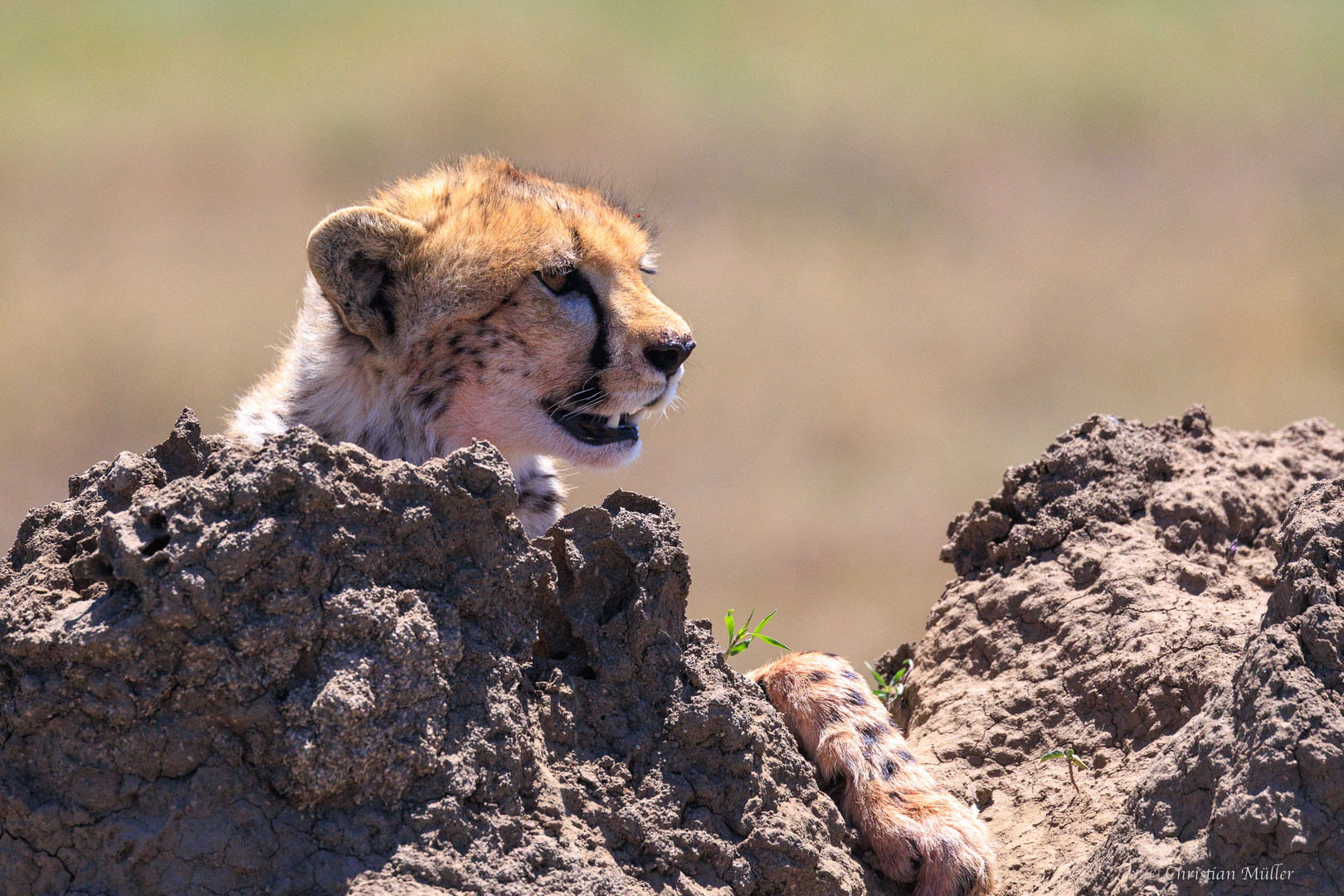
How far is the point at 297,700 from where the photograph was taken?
1.63 metres

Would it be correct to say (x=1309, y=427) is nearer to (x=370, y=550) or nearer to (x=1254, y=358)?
(x=370, y=550)

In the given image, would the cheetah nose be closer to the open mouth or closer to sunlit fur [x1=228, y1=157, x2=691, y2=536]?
sunlit fur [x1=228, y1=157, x2=691, y2=536]

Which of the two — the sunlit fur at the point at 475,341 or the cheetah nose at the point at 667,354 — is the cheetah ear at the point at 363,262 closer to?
the sunlit fur at the point at 475,341

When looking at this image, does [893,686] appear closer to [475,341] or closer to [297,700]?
[475,341]

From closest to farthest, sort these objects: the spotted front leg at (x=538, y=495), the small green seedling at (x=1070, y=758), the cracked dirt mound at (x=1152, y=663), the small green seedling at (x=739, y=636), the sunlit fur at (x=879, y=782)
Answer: the cracked dirt mound at (x=1152, y=663), the sunlit fur at (x=879, y=782), the small green seedling at (x=1070, y=758), the small green seedling at (x=739, y=636), the spotted front leg at (x=538, y=495)

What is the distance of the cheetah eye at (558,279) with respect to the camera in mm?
2918

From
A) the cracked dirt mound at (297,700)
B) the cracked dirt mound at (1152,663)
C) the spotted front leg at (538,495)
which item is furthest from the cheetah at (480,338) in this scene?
the cracked dirt mound at (297,700)

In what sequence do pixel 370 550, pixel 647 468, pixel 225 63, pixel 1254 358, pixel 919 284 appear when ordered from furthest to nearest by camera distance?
1. pixel 225 63
2. pixel 919 284
3. pixel 1254 358
4. pixel 647 468
5. pixel 370 550

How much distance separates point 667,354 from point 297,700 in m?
1.45

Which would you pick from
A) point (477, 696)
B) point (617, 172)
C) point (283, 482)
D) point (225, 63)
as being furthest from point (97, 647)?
point (225, 63)

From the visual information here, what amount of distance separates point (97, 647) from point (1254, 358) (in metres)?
12.6

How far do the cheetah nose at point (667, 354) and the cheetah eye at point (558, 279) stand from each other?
0.22 meters

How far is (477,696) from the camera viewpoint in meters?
1.76

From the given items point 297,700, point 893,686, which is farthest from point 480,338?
point 297,700
